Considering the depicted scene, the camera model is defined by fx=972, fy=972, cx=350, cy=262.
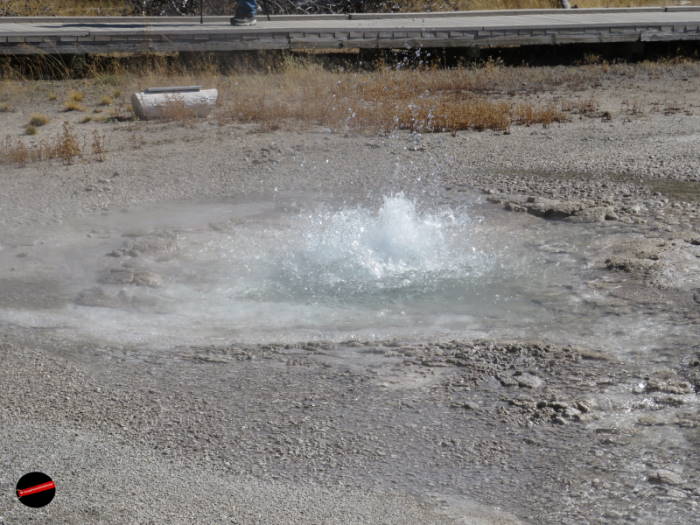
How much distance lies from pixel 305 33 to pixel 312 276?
841 cm

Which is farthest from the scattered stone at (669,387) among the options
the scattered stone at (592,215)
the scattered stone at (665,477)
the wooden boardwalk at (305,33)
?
the wooden boardwalk at (305,33)

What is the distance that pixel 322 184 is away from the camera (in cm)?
877

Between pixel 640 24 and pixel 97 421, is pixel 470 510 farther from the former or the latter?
pixel 640 24

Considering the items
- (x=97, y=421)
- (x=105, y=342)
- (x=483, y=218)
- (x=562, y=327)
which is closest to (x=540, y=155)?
(x=483, y=218)

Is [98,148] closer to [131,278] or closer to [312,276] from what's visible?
[131,278]

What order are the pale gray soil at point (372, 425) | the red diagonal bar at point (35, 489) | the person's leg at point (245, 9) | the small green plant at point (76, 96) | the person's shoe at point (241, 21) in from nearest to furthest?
the red diagonal bar at point (35, 489)
the pale gray soil at point (372, 425)
the small green plant at point (76, 96)
the person's leg at point (245, 9)
the person's shoe at point (241, 21)

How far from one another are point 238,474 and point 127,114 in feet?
27.3

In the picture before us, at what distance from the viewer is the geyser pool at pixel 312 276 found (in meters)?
5.84

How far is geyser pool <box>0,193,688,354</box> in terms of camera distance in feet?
19.1

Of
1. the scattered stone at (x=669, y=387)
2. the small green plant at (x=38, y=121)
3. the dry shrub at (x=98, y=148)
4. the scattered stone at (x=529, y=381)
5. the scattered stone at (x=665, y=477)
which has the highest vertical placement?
the small green plant at (x=38, y=121)

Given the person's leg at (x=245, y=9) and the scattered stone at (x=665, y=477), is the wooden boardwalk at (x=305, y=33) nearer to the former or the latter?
the person's leg at (x=245, y=9)

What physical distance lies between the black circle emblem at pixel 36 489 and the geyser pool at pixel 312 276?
1708 mm

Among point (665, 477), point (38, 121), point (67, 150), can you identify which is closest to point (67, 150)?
point (67, 150)

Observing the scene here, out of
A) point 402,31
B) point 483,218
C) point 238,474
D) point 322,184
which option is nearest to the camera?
point 238,474
